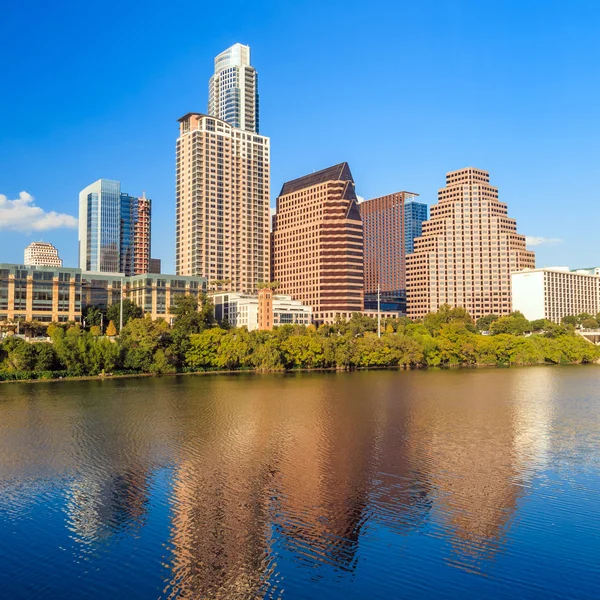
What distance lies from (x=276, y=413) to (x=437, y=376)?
182 feet

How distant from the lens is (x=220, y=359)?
122812mm

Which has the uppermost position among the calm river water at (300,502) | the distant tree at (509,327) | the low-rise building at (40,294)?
the low-rise building at (40,294)

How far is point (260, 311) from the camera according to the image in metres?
172

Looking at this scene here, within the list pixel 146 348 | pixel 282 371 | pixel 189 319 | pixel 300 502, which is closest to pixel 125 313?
pixel 189 319

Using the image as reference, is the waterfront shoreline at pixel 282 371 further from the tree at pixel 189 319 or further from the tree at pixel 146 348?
the tree at pixel 189 319

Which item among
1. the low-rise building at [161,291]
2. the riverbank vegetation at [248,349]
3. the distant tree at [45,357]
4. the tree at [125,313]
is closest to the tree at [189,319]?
the riverbank vegetation at [248,349]

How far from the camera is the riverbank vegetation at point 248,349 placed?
105750 mm

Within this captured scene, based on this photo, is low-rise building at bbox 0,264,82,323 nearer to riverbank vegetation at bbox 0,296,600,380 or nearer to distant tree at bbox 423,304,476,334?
riverbank vegetation at bbox 0,296,600,380

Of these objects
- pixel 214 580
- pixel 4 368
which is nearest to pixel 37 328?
pixel 4 368

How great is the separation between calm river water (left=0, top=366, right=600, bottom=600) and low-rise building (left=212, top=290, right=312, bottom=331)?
4015 inches

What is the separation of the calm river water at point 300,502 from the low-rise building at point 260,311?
102 metres

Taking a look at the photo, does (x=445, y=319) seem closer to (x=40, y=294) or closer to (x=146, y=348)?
(x=146, y=348)

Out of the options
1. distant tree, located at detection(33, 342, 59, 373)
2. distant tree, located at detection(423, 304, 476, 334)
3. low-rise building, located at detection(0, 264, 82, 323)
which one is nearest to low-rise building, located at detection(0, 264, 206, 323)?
low-rise building, located at detection(0, 264, 82, 323)

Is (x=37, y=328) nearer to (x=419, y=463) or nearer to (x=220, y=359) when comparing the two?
(x=220, y=359)
